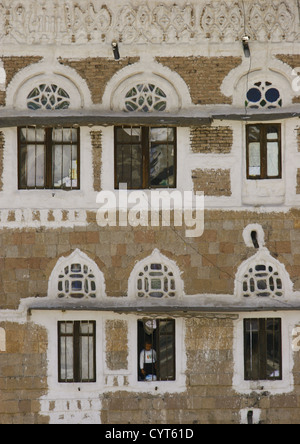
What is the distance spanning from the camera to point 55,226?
14531 mm

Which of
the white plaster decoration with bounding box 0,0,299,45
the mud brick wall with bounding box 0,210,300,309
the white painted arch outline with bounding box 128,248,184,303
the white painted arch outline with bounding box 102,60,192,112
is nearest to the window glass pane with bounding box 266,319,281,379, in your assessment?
the mud brick wall with bounding box 0,210,300,309

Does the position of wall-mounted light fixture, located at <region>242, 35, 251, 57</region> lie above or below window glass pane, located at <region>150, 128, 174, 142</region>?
above

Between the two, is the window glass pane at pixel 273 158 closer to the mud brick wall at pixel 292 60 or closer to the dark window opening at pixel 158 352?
the mud brick wall at pixel 292 60

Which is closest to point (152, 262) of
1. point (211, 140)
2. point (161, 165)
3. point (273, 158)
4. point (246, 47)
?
point (161, 165)

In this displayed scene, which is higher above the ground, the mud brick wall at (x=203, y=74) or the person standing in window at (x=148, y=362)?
the mud brick wall at (x=203, y=74)

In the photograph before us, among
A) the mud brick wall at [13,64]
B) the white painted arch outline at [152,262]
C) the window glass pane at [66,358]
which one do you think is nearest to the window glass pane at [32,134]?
the mud brick wall at [13,64]

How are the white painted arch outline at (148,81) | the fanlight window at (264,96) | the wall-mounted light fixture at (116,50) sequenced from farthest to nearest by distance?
the fanlight window at (264,96)
the white painted arch outline at (148,81)
the wall-mounted light fixture at (116,50)

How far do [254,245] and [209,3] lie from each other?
13.0ft

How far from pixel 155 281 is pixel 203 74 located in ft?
11.3

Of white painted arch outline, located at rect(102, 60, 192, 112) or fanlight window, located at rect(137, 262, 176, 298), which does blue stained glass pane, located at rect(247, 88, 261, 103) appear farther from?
fanlight window, located at rect(137, 262, 176, 298)

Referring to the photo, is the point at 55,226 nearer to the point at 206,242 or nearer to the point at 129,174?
the point at 129,174

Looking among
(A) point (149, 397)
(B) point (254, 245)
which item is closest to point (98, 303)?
(A) point (149, 397)

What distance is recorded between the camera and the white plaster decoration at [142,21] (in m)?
14.6

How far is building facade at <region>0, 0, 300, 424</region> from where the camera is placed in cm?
1451
